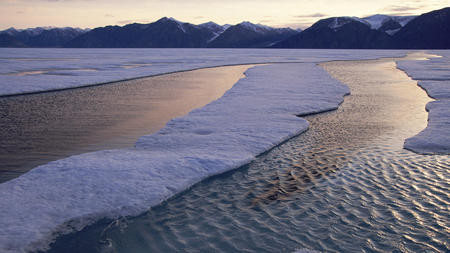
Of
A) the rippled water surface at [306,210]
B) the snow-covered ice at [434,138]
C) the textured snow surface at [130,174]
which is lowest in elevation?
the rippled water surface at [306,210]

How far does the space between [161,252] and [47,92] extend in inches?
745

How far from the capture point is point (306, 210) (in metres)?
6.46

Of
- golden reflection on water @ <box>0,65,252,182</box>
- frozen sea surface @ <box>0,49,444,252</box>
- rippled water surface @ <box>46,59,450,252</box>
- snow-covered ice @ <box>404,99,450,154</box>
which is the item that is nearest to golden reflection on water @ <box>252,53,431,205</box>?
rippled water surface @ <box>46,59,450,252</box>

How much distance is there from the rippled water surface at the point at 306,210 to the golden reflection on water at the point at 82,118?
13.0 ft

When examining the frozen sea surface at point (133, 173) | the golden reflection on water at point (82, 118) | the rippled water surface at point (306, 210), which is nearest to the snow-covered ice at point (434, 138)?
the rippled water surface at point (306, 210)

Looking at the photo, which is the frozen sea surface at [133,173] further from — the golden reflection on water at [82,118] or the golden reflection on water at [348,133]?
the golden reflection on water at [82,118]

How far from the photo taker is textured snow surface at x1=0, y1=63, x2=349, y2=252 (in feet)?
19.6

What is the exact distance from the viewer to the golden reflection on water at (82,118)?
33.1 ft

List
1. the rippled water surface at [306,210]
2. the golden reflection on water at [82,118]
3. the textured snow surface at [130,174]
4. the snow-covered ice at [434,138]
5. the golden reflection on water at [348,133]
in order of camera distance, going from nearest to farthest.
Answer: the rippled water surface at [306,210]
the textured snow surface at [130,174]
the golden reflection on water at [348,133]
the snow-covered ice at [434,138]
the golden reflection on water at [82,118]

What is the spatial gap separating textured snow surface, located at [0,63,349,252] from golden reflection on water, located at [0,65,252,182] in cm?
123

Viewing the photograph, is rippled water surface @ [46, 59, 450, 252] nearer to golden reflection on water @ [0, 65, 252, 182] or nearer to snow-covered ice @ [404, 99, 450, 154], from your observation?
snow-covered ice @ [404, 99, 450, 154]

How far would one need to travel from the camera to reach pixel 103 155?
905cm

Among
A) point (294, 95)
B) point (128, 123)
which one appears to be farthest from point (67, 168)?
point (294, 95)

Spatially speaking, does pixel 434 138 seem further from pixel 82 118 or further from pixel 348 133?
pixel 82 118
